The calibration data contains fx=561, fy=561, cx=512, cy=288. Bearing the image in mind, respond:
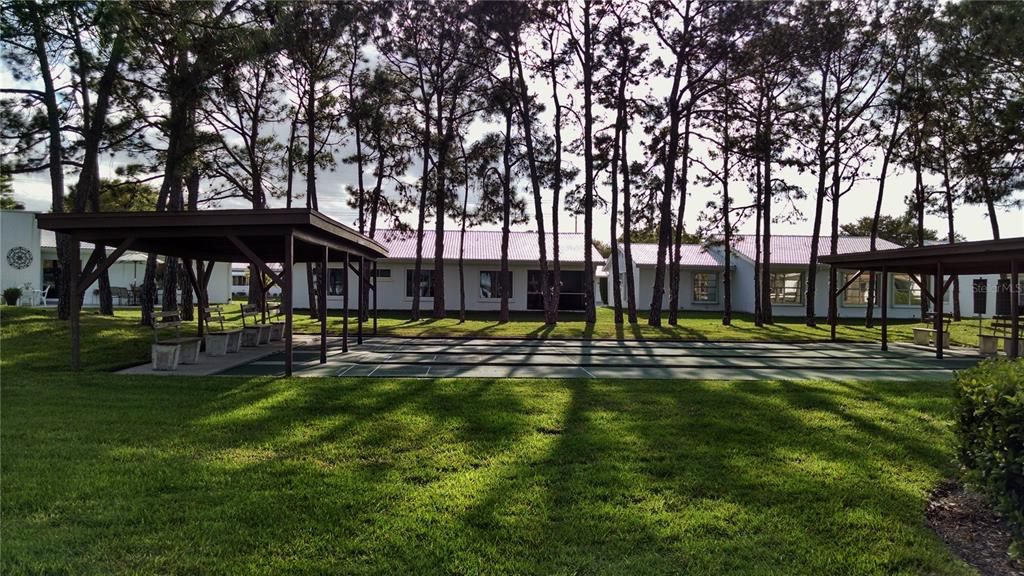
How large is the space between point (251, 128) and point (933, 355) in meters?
21.0

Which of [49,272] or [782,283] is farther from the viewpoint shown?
[782,283]

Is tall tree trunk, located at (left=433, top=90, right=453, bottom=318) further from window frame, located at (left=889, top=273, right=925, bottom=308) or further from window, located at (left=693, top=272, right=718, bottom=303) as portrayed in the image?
window frame, located at (left=889, top=273, right=925, bottom=308)

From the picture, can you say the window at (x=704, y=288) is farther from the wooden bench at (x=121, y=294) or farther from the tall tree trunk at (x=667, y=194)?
the wooden bench at (x=121, y=294)

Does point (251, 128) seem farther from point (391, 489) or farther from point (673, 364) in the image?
point (391, 489)

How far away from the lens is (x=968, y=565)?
2975 mm

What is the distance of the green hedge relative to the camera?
2.87 metres

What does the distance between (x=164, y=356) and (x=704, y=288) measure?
2551cm

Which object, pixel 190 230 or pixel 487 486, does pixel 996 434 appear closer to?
pixel 487 486

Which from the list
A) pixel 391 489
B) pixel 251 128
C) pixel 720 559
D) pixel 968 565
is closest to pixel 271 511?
pixel 391 489

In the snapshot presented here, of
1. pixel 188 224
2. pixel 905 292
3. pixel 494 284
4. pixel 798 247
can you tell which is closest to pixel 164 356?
pixel 188 224

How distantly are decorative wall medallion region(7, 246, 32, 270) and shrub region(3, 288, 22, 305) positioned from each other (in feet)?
7.38

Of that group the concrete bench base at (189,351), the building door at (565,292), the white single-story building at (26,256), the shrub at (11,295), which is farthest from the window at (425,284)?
the concrete bench base at (189,351)

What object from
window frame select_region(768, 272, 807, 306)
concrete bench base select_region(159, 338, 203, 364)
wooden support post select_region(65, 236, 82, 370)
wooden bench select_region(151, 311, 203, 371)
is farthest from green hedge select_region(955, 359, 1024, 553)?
window frame select_region(768, 272, 807, 306)

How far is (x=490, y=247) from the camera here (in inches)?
1069
